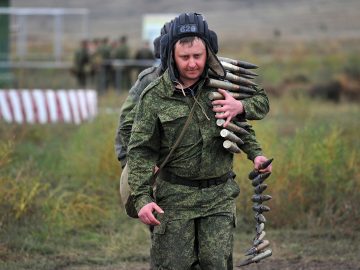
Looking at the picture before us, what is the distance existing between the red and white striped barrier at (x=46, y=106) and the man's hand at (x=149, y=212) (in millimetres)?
12114

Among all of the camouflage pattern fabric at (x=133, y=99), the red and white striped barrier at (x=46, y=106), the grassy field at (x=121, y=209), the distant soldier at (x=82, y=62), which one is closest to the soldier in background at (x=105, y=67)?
the distant soldier at (x=82, y=62)

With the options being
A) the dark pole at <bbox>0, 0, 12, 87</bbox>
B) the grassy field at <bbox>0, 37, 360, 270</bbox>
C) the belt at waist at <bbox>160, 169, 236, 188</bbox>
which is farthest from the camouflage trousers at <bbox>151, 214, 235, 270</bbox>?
the dark pole at <bbox>0, 0, 12, 87</bbox>

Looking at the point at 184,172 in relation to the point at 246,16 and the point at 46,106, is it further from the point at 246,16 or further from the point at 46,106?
the point at 246,16

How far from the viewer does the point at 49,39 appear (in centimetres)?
7238

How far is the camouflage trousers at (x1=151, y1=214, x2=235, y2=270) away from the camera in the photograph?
6.05m

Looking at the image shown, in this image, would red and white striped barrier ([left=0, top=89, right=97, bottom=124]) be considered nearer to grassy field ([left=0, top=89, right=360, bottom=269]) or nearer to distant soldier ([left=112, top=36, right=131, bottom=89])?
grassy field ([left=0, top=89, right=360, bottom=269])

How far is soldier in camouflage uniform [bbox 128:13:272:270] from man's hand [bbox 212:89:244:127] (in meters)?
0.02

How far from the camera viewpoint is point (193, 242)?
6.09 metres

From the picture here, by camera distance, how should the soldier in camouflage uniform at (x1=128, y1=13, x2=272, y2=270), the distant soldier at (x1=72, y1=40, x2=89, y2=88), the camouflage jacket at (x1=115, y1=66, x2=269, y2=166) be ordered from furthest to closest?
the distant soldier at (x1=72, y1=40, x2=89, y2=88), the camouflage jacket at (x1=115, y1=66, x2=269, y2=166), the soldier in camouflage uniform at (x1=128, y1=13, x2=272, y2=270)

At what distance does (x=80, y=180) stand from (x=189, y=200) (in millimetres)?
5626

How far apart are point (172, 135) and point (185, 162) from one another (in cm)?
17

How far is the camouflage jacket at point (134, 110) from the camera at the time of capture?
621cm

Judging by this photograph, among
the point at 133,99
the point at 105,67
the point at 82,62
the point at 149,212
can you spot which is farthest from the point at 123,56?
the point at 149,212

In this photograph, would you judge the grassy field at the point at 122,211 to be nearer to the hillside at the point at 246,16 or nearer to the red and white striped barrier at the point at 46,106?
the red and white striped barrier at the point at 46,106
